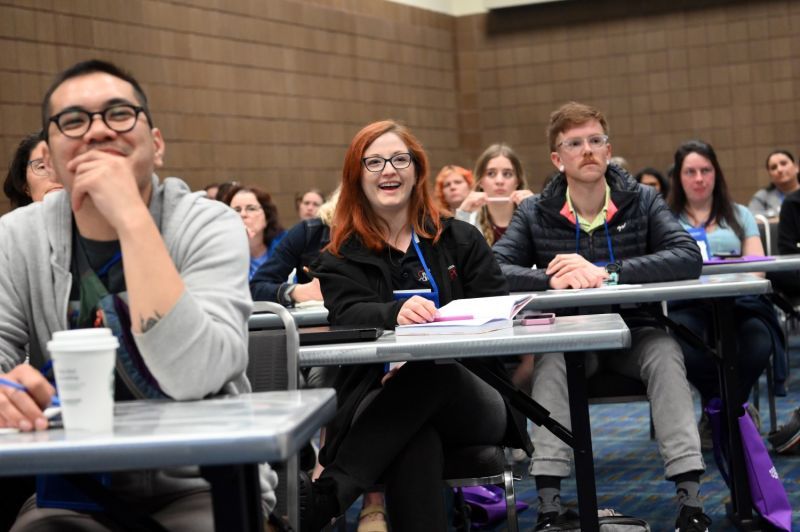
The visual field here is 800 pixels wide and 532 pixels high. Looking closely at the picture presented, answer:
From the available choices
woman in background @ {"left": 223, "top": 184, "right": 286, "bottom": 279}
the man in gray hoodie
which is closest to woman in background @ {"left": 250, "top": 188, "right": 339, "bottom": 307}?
woman in background @ {"left": 223, "top": 184, "right": 286, "bottom": 279}

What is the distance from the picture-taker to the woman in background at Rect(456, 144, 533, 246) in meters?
Result: 5.51

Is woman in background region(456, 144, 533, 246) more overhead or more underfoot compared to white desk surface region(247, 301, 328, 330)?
more overhead

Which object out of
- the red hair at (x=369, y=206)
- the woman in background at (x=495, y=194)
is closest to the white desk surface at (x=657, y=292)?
the red hair at (x=369, y=206)

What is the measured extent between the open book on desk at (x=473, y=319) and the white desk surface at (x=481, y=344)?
4 cm

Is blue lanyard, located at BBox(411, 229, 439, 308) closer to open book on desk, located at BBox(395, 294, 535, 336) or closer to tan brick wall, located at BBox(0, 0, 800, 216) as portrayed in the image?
open book on desk, located at BBox(395, 294, 535, 336)

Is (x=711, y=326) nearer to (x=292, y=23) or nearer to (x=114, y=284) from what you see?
(x=114, y=284)

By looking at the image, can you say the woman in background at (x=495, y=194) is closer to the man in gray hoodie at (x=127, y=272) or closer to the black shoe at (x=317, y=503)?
the black shoe at (x=317, y=503)

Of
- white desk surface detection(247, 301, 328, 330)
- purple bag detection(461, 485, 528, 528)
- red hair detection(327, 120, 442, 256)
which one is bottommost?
purple bag detection(461, 485, 528, 528)

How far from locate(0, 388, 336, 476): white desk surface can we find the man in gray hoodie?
0.20 m

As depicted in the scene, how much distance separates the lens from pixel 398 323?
2904 mm

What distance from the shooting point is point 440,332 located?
258 cm

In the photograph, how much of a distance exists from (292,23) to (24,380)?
9.07 metres

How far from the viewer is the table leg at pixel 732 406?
350 centimetres

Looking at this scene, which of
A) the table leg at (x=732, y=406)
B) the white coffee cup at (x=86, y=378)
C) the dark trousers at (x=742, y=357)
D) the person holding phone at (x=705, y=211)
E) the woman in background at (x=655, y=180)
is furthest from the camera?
the woman in background at (x=655, y=180)
